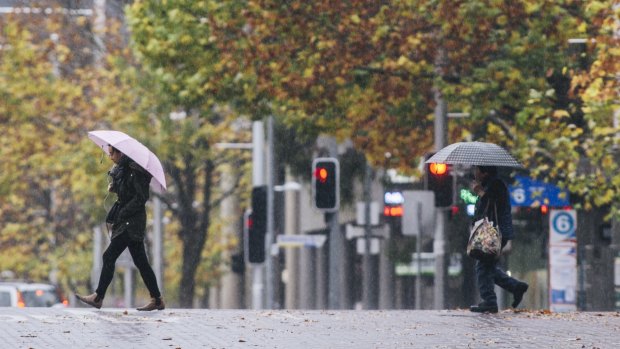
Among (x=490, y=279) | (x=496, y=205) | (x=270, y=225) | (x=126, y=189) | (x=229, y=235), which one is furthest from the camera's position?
(x=229, y=235)

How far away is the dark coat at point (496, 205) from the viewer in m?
18.3

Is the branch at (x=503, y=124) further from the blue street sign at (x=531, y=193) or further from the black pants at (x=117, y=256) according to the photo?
the black pants at (x=117, y=256)

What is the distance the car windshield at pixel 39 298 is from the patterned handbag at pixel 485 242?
1735 centimetres

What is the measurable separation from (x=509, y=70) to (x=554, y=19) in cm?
109

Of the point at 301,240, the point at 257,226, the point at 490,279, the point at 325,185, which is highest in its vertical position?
the point at 325,185

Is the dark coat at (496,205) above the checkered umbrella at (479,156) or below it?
below

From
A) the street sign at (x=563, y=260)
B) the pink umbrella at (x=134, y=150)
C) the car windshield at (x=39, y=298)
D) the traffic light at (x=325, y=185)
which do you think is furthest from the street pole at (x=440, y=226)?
the pink umbrella at (x=134, y=150)

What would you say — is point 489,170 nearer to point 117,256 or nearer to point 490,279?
point 490,279

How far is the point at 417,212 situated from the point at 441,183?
12.9 ft

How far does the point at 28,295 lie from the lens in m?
34.7

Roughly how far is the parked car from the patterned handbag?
16937mm

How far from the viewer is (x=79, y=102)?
45.2 meters

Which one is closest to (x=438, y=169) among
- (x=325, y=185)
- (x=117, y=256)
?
(x=325, y=185)

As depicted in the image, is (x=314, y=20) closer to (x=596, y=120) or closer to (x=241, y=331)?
(x=596, y=120)
